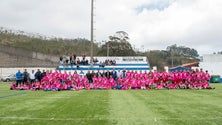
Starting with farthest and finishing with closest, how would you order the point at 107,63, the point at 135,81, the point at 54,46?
the point at 54,46 < the point at 107,63 < the point at 135,81

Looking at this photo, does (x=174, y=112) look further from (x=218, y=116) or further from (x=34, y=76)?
(x=34, y=76)

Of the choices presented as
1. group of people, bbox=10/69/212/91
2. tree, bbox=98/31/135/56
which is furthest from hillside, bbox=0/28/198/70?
group of people, bbox=10/69/212/91

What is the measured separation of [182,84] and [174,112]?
17317mm

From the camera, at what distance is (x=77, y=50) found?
8200 centimetres

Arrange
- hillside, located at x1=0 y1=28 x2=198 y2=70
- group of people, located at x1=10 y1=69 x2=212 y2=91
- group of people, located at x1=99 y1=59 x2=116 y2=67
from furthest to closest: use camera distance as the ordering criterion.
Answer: hillside, located at x1=0 y1=28 x2=198 y2=70, group of people, located at x1=99 y1=59 x2=116 y2=67, group of people, located at x1=10 y1=69 x2=212 y2=91

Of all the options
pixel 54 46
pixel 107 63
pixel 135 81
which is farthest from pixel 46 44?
pixel 135 81

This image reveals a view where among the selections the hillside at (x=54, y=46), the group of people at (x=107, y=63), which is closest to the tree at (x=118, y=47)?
the hillside at (x=54, y=46)

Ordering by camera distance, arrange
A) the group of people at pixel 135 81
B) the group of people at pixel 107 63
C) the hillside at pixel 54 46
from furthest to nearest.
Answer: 1. the hillside at pixel 54 46
2. the group of people at pixel 107 63
3. the group of people at pixel 135 81

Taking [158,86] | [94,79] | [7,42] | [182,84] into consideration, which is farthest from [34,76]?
[7,42]

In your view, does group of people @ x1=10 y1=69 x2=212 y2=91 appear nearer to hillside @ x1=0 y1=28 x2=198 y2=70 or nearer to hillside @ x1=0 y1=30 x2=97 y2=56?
hillside @ x1=0 y1=28 x2=198 y2=70

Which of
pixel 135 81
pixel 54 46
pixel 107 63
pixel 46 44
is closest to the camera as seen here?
pixel 135 81

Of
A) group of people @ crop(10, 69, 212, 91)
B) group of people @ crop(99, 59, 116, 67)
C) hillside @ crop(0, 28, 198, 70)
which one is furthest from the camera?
hillside @ crop(0, 28, 198, 70)

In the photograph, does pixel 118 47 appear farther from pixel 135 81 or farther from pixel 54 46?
pixel 135 81

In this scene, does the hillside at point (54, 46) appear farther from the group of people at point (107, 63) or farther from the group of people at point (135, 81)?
the group of people at point (135, 81)
